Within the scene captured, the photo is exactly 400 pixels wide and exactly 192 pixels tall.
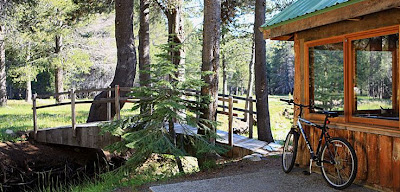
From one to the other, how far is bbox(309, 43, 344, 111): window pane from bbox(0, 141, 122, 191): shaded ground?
545cm

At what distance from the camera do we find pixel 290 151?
21.1ft

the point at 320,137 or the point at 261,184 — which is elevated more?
Answer: the point at 320,137

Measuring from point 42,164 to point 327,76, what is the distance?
8.02 m

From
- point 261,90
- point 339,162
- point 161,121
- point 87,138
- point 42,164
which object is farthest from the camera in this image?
point 261,90

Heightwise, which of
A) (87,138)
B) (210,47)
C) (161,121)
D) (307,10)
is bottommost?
(87,138)

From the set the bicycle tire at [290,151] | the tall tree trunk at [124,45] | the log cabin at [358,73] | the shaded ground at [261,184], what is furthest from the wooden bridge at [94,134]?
the log cabin at [358,73]

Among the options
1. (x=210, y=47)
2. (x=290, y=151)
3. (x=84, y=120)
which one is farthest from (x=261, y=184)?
(x=84, y=120)

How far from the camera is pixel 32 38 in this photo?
23.6 meters

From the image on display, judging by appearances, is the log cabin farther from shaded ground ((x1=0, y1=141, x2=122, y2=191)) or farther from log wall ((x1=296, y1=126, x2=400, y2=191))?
shaded ground ((x1=0, y1=141, x2=122, y2=191))

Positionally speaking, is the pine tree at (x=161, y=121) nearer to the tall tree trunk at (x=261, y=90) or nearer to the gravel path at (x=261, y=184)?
the gravel path at (x=261, y=184)

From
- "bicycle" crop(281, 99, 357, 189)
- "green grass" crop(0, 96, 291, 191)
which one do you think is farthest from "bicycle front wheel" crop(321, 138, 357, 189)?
"green grass" crop(0, 96, 291, 191)

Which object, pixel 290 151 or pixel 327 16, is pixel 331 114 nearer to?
pixel 290 151

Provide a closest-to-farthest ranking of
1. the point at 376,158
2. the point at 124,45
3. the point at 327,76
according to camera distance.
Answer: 1. the point at 376,158
2. the point at 327,76
3. the point at 124,45

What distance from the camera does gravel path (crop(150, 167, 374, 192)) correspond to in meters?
5.43
